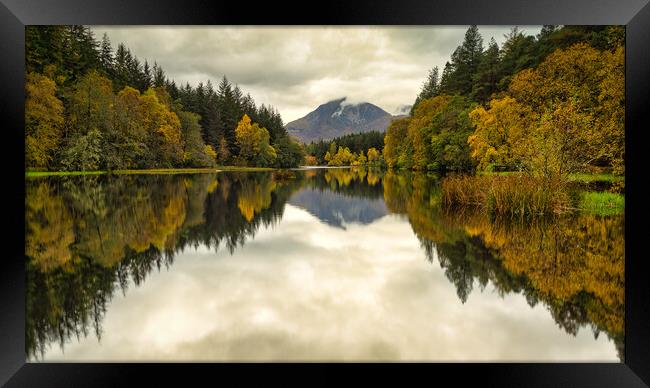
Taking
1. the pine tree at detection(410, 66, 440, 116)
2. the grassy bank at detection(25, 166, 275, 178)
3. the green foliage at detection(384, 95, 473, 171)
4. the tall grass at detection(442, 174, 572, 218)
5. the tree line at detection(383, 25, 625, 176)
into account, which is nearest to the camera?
the tall grass at detection(442, 174, 572, 218)

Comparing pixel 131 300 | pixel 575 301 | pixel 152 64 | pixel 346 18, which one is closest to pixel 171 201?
pixel 131 300

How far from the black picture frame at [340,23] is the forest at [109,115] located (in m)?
6.67

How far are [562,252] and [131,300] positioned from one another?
5.88m

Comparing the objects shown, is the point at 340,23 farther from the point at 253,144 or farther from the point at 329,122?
the point at 329,122

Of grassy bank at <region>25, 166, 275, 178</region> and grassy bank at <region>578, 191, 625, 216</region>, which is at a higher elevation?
grassy bank at <region>25, 166, 275, 178</region>

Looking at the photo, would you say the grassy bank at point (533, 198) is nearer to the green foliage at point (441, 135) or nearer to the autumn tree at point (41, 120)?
the green foliage at point (441, 135)

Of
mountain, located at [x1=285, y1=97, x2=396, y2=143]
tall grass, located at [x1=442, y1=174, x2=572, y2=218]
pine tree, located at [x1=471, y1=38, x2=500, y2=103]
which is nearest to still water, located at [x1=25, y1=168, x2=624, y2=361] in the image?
tall grass, located at [x1=442, y1=174, x2=572, y2=218]

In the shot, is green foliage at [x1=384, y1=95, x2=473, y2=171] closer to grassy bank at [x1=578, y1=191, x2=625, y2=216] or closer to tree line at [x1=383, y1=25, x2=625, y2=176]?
tree line at [x1=383, y1=25, x2=625, y2=176]

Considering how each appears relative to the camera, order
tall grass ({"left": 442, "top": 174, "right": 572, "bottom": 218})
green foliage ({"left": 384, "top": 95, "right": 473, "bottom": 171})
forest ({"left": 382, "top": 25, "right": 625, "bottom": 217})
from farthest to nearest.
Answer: green foliage ({"left": 384, "top": 95, "right": 473, "bottom": 171}), forest ({"left": 382, "top": 25, "right": 625, "bottom": 217}), tall grass ({"left": 442, "top": 174, "right": 572, "bottom": 218})

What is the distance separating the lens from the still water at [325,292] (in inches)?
137

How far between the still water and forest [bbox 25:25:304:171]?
607 centimetres

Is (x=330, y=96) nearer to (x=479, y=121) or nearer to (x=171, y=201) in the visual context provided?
(x=479, y=121)

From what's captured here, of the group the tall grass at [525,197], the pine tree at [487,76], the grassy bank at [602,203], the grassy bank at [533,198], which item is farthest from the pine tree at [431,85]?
the tall grass at [525,197]

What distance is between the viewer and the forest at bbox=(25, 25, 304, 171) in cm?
1845
